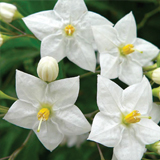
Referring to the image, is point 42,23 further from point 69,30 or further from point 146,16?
point 146,16

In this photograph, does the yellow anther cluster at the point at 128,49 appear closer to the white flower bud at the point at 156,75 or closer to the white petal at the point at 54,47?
the white flower bud at the point at 156,75

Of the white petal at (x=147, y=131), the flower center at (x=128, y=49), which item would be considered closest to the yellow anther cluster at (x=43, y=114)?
the white petal at (x=147, y=131)

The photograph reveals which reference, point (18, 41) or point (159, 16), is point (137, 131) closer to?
point (18, 41)

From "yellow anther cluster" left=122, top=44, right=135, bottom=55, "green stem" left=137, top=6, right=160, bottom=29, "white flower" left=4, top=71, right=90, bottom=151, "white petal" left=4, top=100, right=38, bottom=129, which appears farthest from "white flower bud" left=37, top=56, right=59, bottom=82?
"green stem" left=137, top=6, right=160, bottom=29

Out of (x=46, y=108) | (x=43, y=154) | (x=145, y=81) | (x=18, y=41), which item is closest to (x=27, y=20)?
(x=18, y=41)

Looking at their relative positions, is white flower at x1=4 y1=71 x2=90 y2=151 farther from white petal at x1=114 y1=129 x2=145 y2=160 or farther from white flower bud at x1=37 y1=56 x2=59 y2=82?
white petal at x1=114 y1=129 x2=145 y2=160

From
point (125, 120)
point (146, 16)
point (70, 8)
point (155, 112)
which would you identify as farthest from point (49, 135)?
point (146, 16)
